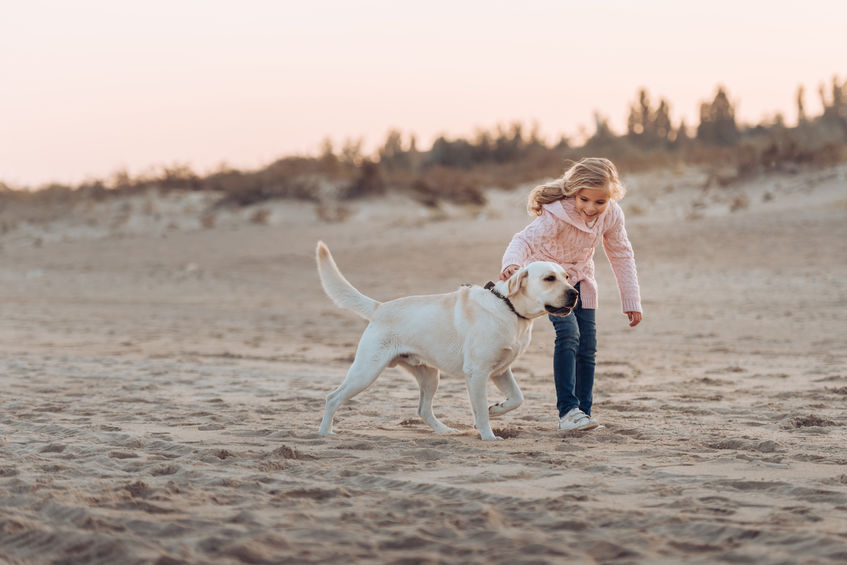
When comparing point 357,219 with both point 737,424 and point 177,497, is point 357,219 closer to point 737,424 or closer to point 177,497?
point 737,424

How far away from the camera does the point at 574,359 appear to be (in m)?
5.39

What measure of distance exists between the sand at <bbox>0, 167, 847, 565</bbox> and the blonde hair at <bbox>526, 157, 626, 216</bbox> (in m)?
1.28

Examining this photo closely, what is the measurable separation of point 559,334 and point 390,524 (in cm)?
229

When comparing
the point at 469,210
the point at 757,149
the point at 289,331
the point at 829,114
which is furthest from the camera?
the point at 829,114

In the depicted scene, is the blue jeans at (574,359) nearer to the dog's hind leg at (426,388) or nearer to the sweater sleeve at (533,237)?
the sweater sleeve at (533,237)

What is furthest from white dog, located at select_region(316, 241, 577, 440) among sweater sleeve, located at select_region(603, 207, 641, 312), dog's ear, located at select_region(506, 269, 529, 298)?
sweater sleeve, located at select_region(603, 207, 641, 312)

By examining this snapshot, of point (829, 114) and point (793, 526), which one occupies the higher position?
point (829, 114)

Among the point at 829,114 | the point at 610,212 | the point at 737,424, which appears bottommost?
the point at 737,424

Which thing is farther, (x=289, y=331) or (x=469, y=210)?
(x=469, y=210)

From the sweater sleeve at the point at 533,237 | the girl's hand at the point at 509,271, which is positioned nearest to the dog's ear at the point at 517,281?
the girl's hand at the point at 509,271

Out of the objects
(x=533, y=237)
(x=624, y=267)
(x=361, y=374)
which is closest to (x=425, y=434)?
(x=361, y=374)

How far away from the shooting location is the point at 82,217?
996 inches

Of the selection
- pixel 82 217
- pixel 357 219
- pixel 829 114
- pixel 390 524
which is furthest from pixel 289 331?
pixel 829 114

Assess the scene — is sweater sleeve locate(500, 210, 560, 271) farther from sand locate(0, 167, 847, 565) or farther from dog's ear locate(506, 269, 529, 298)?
sand locate(0, 167, 847, 565)
